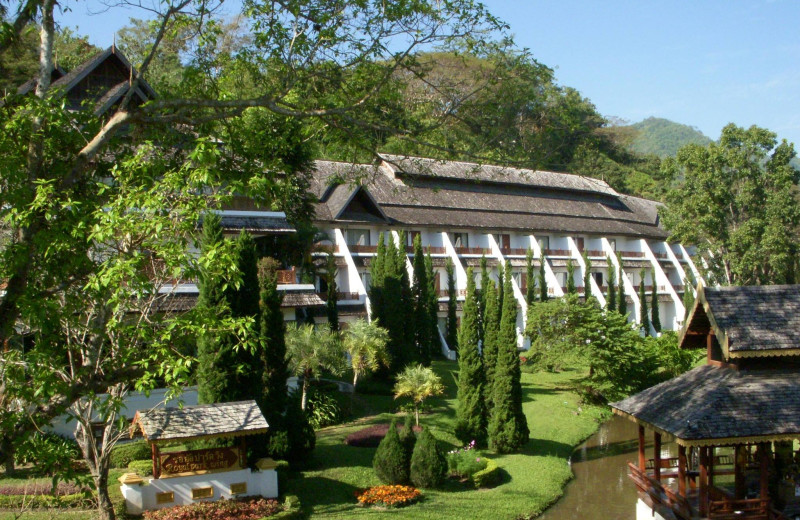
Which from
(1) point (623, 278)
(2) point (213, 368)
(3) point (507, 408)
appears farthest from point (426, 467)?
(1) point (623, 278)

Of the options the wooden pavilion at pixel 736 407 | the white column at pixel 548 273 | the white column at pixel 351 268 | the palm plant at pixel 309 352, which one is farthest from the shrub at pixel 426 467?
the white column at pixel 548 273

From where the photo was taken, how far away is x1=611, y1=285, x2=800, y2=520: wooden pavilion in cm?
1463

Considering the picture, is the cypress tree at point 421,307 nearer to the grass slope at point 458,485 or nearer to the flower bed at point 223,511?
the grass slope at point 458,485

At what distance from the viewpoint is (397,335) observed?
34062 millimetres

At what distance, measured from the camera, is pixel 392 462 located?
805 inches

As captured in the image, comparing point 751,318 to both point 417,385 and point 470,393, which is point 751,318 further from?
point 417,385

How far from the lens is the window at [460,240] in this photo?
49.5 metres

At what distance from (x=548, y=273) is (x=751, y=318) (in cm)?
3554

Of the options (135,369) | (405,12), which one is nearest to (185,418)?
(135,369)

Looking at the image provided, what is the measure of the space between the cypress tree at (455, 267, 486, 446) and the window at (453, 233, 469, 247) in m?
23.1

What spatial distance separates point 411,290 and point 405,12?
94.6 ft

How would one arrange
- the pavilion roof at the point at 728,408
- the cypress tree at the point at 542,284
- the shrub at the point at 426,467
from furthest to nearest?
the cypress tree at the point at 542,284 < the shrub at the point at 426,467 < the pavilion roof at the point at 728,408

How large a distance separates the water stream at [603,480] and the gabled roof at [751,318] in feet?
19.4

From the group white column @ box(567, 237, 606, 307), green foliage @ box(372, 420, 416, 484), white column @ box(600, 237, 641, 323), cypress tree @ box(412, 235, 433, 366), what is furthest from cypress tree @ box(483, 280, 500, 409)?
white column @ box(600, 237, 641, 323)
